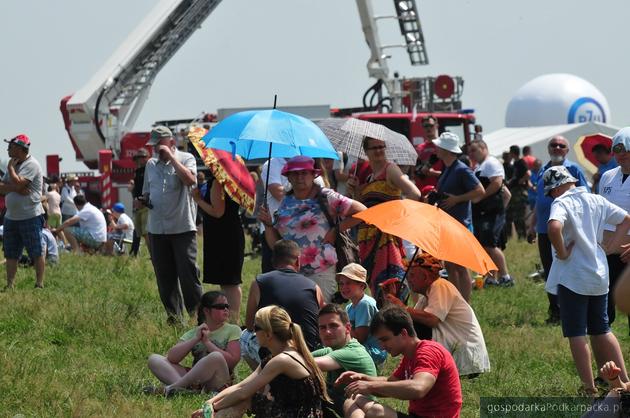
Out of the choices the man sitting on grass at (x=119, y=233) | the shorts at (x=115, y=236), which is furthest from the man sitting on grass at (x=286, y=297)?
the shorts at (x=115, y=236)

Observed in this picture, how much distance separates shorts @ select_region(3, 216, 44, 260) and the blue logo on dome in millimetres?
38972

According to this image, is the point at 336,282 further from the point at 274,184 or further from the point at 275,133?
the point at 274,184

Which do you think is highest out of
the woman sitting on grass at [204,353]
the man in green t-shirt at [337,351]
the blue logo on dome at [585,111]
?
the man in green t-shirt at [337,351]

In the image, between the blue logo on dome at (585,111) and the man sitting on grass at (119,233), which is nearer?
the man sitting on grass at (119,233)

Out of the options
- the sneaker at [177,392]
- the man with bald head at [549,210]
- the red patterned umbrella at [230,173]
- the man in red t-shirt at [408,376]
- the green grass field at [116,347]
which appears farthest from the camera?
the man with bald head at [549,210]

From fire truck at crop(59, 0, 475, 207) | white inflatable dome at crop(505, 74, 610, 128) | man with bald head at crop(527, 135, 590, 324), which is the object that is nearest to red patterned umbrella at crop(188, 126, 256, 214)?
man with bald head at crop(527, 135, 590, 324)

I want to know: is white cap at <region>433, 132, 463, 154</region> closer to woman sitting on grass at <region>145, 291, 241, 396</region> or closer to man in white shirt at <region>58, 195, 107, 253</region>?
woman sitting on grass at <region>145, 291, 241, 396</region>

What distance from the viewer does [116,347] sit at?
34.4 feet

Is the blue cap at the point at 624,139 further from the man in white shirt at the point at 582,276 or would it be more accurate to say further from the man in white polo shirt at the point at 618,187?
the man in white shirt at the point at 582,276

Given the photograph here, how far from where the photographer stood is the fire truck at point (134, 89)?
101ft

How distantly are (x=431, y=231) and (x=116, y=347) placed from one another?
2.96m

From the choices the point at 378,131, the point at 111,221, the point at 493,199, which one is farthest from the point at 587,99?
the point at 378,131

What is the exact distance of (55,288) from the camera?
14.4m

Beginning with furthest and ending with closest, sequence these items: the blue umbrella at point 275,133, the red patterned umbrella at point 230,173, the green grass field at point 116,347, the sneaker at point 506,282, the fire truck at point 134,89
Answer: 1. the fire truck at point 134,89
2. the sneaker at point 506,282
3. the red patterned umbrella at point 230,173
4. the blue umbrella at point 275,133
5. the green grass field at point 116,347
